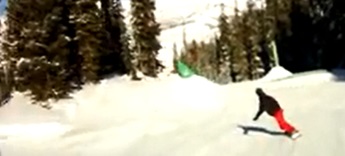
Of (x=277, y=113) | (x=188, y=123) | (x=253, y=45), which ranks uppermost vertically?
(x=277, y=113)

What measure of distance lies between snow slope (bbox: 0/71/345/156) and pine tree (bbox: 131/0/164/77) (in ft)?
67.2

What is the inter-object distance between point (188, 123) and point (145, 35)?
38.7 m

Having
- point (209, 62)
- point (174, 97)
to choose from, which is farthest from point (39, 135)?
point (209, 62)

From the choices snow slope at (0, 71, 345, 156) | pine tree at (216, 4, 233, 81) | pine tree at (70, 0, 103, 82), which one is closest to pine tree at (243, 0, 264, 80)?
pine tree at (216, 4, 233, 81)

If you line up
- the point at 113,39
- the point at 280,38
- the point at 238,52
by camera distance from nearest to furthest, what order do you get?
the point at 113,39 < the point at 280,38 < the point at 238,52

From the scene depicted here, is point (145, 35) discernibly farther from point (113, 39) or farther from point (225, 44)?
point (225, 44)

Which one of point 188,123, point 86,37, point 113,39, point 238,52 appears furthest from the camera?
point 238,52

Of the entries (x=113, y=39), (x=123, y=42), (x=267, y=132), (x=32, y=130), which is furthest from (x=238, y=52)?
(x=267, y=132)

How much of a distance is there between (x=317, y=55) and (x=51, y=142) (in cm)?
5483

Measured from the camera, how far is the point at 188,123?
26594mm

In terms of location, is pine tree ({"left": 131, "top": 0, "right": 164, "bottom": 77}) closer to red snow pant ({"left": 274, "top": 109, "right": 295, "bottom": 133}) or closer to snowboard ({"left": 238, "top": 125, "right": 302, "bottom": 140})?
snowboard ({"left": 238, "top": 125, "right": 302, "bottom": 140})

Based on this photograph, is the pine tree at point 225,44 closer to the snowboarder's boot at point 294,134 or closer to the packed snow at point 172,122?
the packed snow at point 172,122

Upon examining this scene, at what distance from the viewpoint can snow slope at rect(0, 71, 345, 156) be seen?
19734mm

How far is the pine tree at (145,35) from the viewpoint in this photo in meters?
63.0
